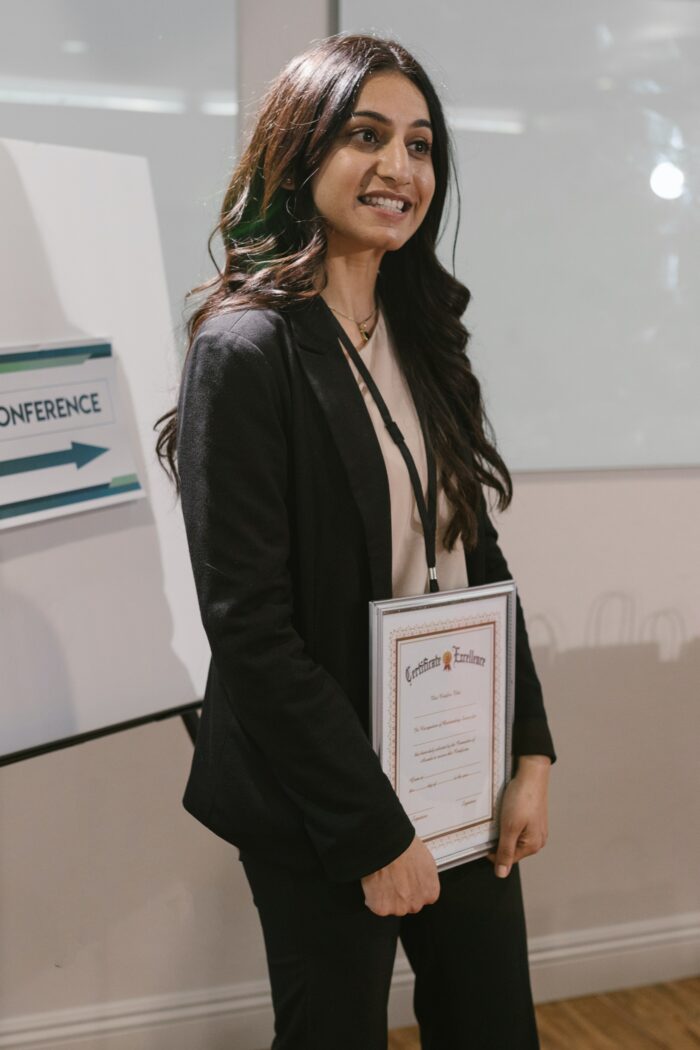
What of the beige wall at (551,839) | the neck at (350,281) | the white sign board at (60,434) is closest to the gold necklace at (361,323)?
the neck at (350,281)

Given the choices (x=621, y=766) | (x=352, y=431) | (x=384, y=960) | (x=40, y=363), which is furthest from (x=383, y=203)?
(x=621, y=766)

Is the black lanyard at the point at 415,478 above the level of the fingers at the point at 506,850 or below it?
above

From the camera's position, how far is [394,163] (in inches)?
47.3

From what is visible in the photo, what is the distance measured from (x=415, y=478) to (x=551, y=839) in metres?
1.38

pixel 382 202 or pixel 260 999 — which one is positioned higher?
pixel 382 202

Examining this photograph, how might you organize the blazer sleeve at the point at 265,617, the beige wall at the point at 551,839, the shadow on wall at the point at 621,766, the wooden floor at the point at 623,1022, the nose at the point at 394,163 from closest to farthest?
1. the blazer sleeve at the point at 265,617
2. the nose at the point at 394,163
3. the beige wall at the point at 551,839
4. the wooden floor at the point at 623,1022
5. the shadow on wall at the point at 621,766

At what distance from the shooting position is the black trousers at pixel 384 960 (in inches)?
45.7

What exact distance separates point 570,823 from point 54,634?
135cm

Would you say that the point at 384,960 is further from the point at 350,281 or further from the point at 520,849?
the point at 350,281

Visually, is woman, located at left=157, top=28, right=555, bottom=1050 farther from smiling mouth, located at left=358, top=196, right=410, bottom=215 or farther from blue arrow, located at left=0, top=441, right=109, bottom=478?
blue arrow, located at left=0, top=441, right=109, bottom=478

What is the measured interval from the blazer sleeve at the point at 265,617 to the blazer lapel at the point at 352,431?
0.06 m

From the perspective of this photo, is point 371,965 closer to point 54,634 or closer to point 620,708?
point 54,634

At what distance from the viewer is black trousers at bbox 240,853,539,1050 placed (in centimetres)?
116

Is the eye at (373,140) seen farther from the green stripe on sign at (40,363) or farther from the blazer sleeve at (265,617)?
the green stripe on sign at (40,363)
